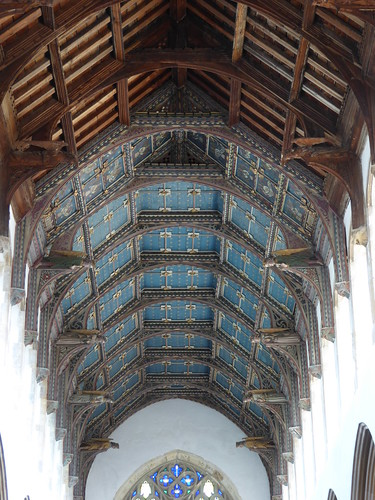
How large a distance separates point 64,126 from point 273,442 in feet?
65.9

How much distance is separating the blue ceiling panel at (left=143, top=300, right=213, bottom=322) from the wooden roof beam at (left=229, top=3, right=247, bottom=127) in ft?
39.2

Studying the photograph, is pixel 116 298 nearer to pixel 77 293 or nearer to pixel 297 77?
pixel 77 293

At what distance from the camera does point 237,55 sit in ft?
65.4

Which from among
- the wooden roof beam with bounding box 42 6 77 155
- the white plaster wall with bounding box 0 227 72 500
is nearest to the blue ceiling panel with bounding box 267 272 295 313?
the white plaster wall with bounding box 0 227 72 500

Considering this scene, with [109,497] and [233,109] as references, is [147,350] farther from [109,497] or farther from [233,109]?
[233,109]

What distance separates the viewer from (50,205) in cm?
2270

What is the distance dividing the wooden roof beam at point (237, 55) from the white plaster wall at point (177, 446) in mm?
20581

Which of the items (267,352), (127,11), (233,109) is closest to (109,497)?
(267,352)

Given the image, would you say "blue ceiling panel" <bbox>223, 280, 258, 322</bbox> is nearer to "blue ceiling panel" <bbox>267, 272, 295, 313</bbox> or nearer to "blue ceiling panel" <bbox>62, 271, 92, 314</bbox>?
"blue ceiling panel" <bbox>267, 272, 295, 313</bbox>

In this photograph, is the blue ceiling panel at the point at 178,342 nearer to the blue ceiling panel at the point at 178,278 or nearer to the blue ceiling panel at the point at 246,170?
the blue ceiling panel at the point at 178,278

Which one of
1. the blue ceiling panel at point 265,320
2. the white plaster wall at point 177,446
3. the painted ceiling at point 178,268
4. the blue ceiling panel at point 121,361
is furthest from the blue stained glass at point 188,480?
the blue ceiling panel at point 265,320

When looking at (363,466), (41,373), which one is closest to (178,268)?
(41,373)

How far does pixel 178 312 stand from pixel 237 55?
600 inches

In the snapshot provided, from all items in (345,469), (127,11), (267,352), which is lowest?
(345,469)
